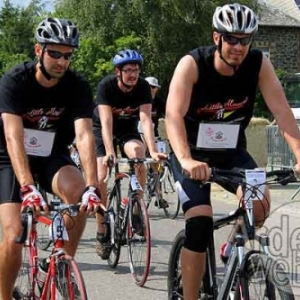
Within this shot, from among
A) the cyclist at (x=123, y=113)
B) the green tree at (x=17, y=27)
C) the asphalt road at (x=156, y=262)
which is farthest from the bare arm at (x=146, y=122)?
the green tree at (x=17, y=27)

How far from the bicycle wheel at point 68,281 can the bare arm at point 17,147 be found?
0.53 m

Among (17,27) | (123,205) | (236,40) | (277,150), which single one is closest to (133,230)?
(123,205)

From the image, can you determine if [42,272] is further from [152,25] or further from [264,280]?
[152,25]

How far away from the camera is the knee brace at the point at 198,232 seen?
14.9 feet

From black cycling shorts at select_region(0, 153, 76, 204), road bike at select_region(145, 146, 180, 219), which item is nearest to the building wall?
road bike at select_region(145, 146, 180, 219)

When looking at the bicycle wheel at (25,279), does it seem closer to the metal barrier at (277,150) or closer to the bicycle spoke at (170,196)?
the bicycle spoke at (170,196)

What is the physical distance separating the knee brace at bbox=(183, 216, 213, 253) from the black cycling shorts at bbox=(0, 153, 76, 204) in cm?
104

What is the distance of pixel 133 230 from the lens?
696 centimetres

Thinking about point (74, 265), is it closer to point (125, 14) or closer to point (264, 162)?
point (264, 162)

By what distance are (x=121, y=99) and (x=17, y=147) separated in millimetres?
3070

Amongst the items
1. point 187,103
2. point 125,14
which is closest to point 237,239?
point 187,103

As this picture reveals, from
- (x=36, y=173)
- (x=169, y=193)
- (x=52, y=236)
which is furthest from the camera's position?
(x=169, y=193)

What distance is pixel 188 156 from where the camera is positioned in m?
4.39

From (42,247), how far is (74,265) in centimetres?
364
